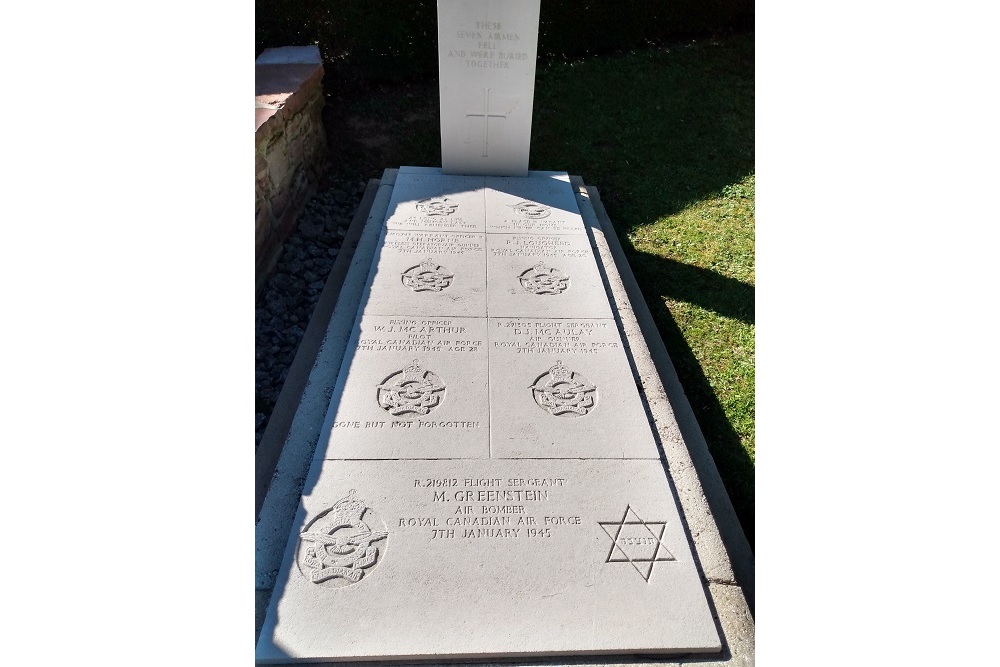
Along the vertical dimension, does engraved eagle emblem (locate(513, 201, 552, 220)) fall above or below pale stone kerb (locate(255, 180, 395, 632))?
above

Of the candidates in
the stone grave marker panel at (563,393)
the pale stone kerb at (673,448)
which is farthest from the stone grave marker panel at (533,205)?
the stone grave marker panel at (563,393)

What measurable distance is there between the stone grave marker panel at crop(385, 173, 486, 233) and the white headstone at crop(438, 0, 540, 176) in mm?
279

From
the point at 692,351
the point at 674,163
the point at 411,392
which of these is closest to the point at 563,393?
the point at 411,392

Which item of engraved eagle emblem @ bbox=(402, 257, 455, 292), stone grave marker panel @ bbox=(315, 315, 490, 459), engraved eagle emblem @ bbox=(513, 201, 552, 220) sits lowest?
stone grave marker panel @ bbox=(315, 315, 490, 459)

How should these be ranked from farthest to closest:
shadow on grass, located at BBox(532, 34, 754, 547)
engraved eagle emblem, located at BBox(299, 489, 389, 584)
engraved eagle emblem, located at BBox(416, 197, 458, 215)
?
engraved eagle emblem, located at BBox(416, 197, 458, 215) → shadow on grass, located at BBox(532, 34, 754, 547) → engraved eagle emblem, located at BBox(299, 489, 389, 584)

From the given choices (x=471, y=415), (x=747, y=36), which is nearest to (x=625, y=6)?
(x=747, y=36)

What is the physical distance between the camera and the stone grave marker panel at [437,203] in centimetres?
496

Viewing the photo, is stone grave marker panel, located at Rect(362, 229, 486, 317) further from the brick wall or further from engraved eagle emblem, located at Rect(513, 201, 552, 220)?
the brick wall

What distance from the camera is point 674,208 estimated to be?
250 inches

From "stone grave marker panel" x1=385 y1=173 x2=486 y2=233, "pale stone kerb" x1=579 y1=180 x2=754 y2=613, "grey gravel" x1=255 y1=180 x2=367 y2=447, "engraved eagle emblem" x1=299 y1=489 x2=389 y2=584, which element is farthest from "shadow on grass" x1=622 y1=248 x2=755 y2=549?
"grey gravel" x1=255 y1=180 x2=367 y2=447

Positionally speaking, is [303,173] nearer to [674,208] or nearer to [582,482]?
[674,208]

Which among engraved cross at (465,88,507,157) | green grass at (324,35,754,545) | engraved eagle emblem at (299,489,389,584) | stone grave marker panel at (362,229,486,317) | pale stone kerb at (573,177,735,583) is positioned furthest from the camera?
engraved cross at (465,88,507,157)

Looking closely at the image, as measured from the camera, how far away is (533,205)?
17.7 ft

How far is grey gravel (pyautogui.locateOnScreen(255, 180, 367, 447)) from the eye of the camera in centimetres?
421
